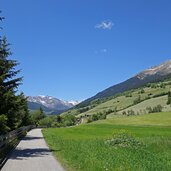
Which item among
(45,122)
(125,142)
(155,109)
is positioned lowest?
(125,142)

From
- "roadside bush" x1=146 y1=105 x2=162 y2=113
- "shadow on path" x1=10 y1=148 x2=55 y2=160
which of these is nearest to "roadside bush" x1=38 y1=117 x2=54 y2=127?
"roadside bush" x1=146 y1=105 x2=162 y2=113

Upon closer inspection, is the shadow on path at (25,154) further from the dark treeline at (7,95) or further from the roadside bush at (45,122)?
the roadside bush at (45,122)

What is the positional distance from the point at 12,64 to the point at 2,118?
1212 cm

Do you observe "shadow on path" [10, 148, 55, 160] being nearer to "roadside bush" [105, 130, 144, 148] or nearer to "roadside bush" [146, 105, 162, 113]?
"roadside bush" [105, 130, 144, 148]

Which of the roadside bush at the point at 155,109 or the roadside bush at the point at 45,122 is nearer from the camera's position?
the roadside bush at the point at 155,109

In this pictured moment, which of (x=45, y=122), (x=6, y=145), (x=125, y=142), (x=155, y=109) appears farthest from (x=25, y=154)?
(x=45, y=122)

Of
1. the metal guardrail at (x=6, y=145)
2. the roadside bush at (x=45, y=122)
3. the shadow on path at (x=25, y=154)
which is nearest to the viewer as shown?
the metal guardrail at (x=6, y=145)

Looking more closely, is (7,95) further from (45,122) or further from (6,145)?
(45,122)

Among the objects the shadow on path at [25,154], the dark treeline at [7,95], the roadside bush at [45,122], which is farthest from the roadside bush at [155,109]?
the shadow on path at [25,154]

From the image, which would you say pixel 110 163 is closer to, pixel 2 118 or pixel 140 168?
pixel 140 168

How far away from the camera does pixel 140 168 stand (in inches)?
699

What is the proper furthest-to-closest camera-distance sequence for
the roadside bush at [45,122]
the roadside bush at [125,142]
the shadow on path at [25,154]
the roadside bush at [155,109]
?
the roadside bush at [45,122]
the roadside bush at [155,109]
the roadside bush at [125,142]
the shadow on path at [25,154]

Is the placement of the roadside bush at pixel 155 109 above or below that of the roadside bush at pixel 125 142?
above

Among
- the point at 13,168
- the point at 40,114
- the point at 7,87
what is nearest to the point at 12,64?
the point at 7,87
